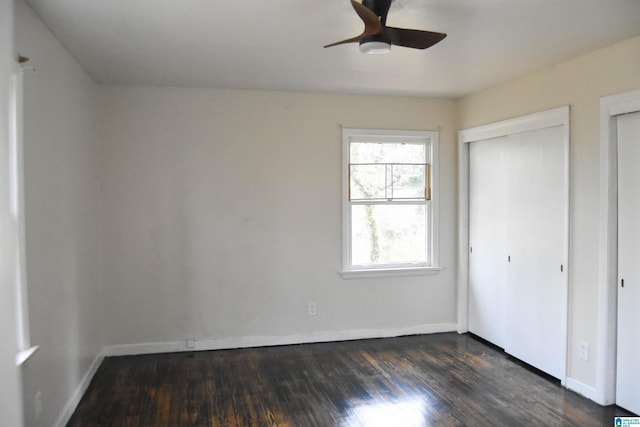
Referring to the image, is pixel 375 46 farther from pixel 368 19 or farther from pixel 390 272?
pixel 390 272

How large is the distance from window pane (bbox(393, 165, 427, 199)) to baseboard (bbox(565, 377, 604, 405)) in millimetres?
2190

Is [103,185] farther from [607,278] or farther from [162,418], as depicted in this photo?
[607,278]

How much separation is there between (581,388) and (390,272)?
1.96m

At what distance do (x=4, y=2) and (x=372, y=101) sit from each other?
3433 mm

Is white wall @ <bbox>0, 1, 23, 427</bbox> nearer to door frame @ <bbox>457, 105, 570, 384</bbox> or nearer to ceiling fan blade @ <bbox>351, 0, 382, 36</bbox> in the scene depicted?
ceiling fan blade @ <bbox>351, 0, 382, 36</bbox>

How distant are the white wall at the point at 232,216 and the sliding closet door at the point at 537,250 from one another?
1140 mm

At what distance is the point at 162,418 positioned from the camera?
3.13 m

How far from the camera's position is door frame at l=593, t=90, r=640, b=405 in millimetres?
3232

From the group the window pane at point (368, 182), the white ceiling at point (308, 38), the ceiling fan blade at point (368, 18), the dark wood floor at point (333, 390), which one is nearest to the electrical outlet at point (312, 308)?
the dark wood floor at point (333, 390)

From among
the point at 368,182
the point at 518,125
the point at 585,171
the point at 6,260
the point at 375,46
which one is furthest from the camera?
the point at 368,182

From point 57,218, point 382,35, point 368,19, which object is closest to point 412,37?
point 382,35

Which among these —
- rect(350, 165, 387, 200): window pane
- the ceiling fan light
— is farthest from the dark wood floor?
the ceiling fan light

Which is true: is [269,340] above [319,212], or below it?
below

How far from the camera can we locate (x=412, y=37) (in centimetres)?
248
